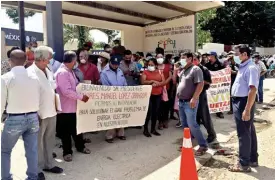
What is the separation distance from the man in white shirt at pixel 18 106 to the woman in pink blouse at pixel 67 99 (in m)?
0.91

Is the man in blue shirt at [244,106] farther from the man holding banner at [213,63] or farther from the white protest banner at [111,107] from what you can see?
the man holding banner at [213,63]

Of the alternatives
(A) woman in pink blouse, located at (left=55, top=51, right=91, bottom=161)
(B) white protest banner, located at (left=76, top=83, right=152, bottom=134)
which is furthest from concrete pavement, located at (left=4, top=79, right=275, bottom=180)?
(B) white protest banner, located at (left=76, top=83, right=152, bottom=134)

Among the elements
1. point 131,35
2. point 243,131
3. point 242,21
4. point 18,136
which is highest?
point 242,21

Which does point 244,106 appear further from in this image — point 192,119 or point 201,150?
point 201,150

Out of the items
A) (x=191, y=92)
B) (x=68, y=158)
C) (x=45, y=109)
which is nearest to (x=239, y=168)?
(x=191, y=92)

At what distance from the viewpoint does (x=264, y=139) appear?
20.6 ft

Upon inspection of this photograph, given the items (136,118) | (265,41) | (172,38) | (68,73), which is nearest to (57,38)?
(68,73)

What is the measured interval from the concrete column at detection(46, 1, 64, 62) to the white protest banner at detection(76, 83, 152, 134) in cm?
114

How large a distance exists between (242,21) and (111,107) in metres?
28.4

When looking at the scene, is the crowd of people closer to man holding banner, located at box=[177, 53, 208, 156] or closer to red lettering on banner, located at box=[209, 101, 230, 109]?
man holding banner, located at box=[177, 53, 208, 156]

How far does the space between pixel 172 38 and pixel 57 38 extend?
7.96 m

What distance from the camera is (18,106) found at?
11.5ft

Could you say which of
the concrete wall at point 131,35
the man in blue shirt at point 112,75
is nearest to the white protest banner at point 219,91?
the man in blue shirt at point 112,75

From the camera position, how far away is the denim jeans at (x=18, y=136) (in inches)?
139
